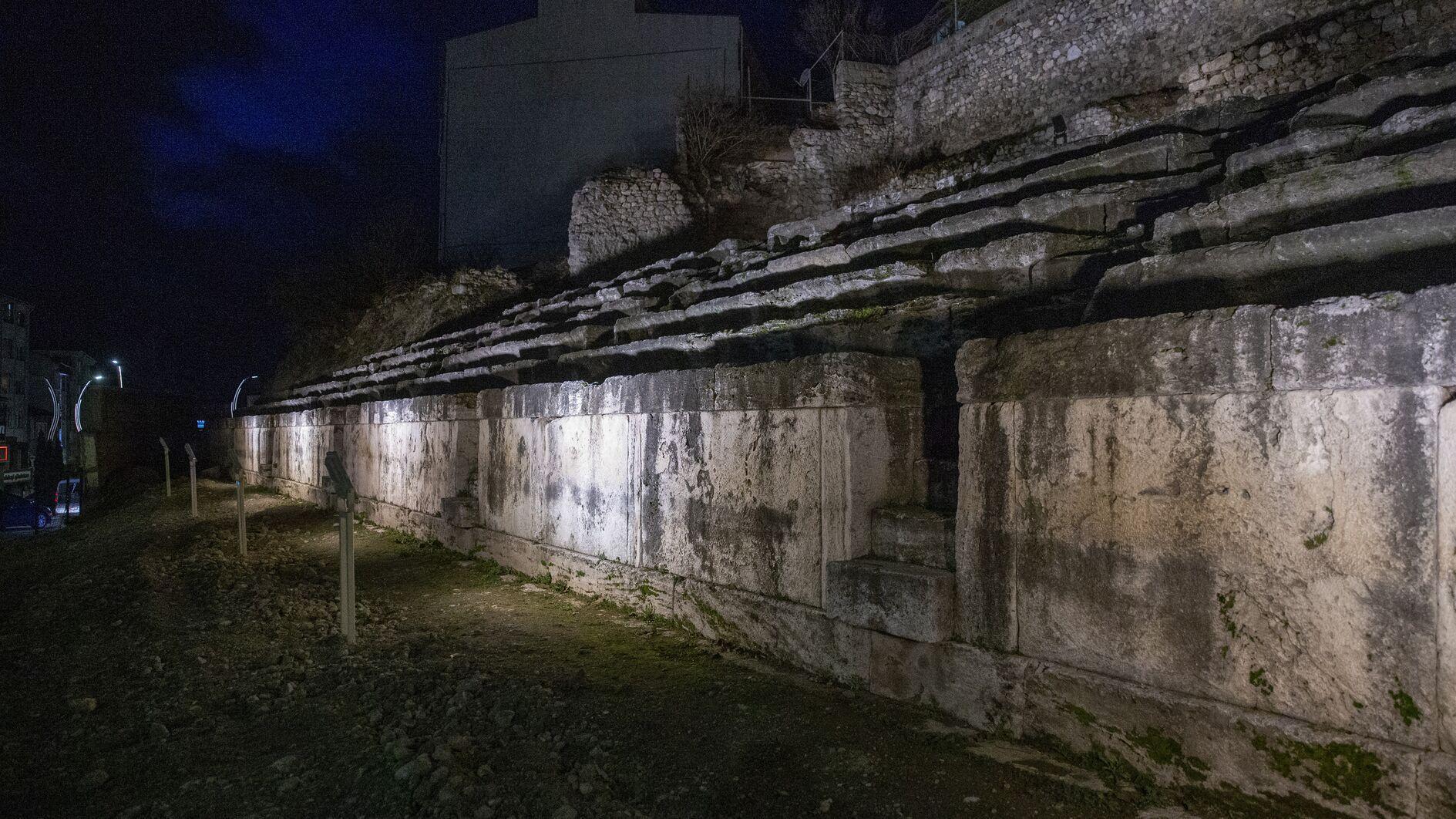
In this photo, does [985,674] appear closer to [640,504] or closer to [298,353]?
[640,504]

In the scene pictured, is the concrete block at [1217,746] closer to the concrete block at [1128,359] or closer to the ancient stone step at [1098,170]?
the concrete block at [1128,359]

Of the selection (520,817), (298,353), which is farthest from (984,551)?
(298,353)

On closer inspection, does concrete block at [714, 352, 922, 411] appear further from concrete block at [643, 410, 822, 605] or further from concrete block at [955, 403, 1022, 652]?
concrete block at [955, 403, 1022, 652]

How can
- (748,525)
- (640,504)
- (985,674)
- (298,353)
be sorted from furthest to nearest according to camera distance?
(298,353)
(640,504)
(748,525)
(985,674)

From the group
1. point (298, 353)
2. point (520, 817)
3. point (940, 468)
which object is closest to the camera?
point (520, 817)

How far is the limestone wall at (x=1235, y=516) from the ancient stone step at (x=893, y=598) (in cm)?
19

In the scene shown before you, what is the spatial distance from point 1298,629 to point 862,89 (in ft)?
61.6

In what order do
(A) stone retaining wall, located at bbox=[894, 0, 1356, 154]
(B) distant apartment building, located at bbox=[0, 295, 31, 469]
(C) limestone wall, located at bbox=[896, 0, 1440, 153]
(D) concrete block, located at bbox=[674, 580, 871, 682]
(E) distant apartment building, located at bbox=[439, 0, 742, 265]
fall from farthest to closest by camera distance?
1. (B) distant apartment building, located at bbox=[0, 295, 31, 469]
2. (E) distant apartment building, located at bbox=[439, 0, 742, 265]
3. (A) stone retaining wall, located at bbox=[894, 0, 1356, 154]
4. (C) limestone wall, located at bbox=[896, 0, 1440, 153]
5. (D) concrete block, located at bbox=[674, 580, 871, 682]

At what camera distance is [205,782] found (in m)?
3.03

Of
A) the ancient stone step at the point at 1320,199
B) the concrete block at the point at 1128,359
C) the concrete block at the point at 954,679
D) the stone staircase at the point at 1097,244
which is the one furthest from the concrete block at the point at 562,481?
the ancient stone step at the point at 1320,199

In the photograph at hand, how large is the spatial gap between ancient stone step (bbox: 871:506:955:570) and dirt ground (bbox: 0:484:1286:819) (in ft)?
2.40

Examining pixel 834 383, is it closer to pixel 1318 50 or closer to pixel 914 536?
pixel 914 536

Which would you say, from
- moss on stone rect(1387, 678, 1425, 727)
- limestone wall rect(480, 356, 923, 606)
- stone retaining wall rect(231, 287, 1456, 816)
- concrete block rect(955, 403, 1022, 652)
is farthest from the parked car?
moss on stone rect(1387, 678, 1425, 727)

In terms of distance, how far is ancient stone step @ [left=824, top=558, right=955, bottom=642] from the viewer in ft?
Result: 11.3
